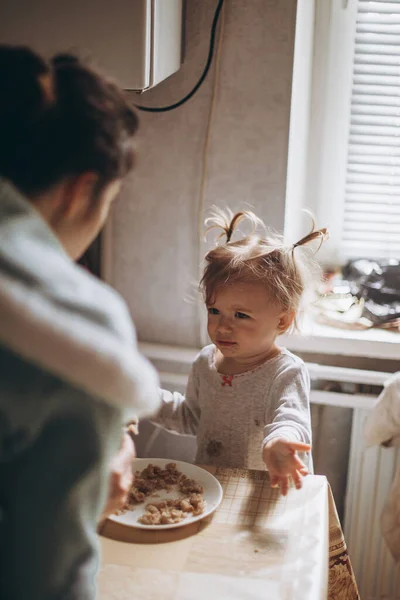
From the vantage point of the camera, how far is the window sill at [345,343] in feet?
5.48

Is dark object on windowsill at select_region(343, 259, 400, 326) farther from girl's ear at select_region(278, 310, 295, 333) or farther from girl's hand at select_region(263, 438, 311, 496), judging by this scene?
girl's hand at select_region(263, 438, 311, 496)

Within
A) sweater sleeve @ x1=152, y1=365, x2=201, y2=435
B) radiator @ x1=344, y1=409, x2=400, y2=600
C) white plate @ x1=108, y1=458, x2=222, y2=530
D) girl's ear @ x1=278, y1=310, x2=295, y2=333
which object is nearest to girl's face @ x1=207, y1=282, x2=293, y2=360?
girl's ear @ x1=278, y1=310, x2=295, y2=333

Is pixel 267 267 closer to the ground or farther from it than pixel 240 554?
farther from it

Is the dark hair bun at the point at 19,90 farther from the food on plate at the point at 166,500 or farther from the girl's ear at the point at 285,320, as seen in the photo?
the girl's ear at the point at 285,320

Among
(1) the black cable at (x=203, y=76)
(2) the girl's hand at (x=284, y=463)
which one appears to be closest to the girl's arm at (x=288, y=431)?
(2) the girl's hand at (x=284, y=463)

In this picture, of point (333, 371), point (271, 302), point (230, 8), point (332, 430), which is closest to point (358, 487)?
point (332, 430)

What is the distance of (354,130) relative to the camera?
1.89 m

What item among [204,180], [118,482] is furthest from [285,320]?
[118,482]

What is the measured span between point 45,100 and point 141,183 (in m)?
1.06

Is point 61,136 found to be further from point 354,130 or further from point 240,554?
point 354,130

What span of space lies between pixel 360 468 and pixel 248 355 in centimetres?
51

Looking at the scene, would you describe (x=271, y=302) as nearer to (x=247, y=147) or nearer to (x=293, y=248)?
(x=293, y=248)

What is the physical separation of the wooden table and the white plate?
0.05 feet

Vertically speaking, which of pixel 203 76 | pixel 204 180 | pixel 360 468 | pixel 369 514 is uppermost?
pixel 203 76
